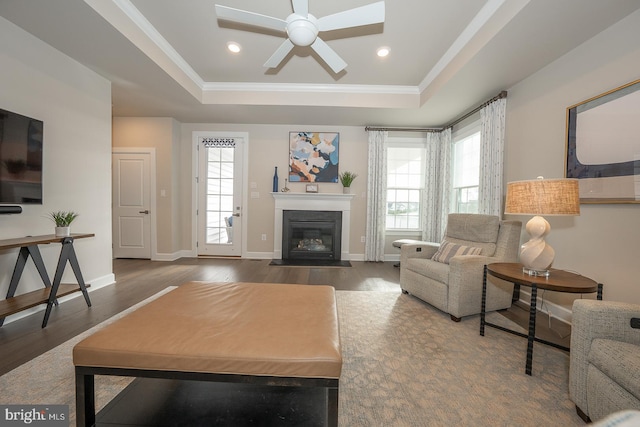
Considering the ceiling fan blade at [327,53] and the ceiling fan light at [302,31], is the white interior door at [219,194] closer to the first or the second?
the ceiling fan blade at [327,53]

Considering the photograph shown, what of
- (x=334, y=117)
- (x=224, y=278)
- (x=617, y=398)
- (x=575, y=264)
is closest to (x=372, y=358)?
(x=617, y=398)

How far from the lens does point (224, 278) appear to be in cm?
374

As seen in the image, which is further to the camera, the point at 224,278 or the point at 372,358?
the point at 224,278

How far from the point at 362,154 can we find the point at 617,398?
4411 millimetres

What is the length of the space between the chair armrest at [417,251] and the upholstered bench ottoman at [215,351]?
2016mm

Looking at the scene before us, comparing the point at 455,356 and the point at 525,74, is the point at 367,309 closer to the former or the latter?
the point at 455,356

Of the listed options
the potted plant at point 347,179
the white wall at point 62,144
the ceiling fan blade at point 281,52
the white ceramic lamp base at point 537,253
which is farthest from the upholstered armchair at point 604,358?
the white wall at point 62,144

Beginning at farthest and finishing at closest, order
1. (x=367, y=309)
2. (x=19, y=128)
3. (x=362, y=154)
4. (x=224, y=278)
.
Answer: (x=362, y=154) < (x=224, y=278) < (x=367, y=309) < (x=19, y=128)

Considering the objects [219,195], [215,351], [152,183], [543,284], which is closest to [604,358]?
[543,284]

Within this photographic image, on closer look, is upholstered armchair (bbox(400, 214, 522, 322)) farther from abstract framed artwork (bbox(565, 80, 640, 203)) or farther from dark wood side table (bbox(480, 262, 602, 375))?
abstract framed artwork (bbox(565, 80, 640, 203))

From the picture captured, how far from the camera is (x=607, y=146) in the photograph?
2.15m

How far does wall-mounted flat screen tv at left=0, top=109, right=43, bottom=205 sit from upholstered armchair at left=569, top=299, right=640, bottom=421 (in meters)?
4.12

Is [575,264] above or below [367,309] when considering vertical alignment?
above

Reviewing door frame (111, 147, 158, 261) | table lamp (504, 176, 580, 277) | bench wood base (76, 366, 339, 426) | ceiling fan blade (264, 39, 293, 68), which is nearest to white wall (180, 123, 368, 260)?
door frame (111, 147, 158, 261)
